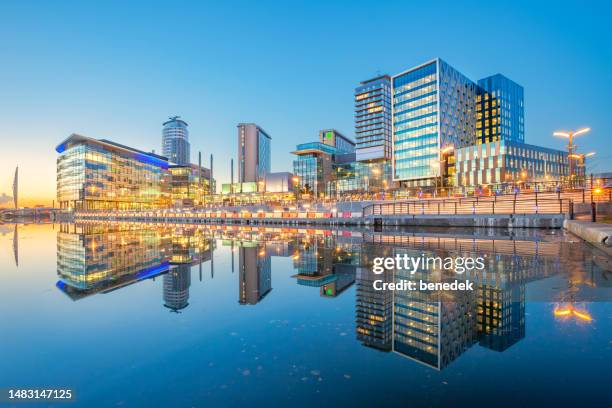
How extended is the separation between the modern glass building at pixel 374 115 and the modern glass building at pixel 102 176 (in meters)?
95.2

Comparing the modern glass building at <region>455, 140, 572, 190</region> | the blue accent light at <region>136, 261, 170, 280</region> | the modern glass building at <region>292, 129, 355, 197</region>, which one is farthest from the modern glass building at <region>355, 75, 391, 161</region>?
the blue accent light at <region>136, 261, 170, 280</region>

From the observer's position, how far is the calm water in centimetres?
298

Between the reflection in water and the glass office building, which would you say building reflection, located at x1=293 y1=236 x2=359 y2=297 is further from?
the glass office building

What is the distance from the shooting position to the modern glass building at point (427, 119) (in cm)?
10650

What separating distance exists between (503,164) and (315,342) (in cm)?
10734

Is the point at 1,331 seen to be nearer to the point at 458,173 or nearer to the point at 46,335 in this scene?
the point at 46,335

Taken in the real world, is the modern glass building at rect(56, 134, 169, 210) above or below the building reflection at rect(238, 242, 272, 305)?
above

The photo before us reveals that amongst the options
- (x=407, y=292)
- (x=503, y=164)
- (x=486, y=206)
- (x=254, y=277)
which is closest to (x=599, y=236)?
(x=407, y=292)

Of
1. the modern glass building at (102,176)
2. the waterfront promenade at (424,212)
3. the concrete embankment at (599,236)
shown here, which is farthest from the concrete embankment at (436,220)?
the modern glass building at (102,176)

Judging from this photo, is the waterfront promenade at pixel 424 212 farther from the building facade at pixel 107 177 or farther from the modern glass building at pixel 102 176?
the modern glass building at pixel 102 176

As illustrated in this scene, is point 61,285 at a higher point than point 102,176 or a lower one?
lower

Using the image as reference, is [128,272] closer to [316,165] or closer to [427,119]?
[427,119]

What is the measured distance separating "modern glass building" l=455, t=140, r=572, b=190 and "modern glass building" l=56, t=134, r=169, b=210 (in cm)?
12183

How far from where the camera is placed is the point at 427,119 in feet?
356
